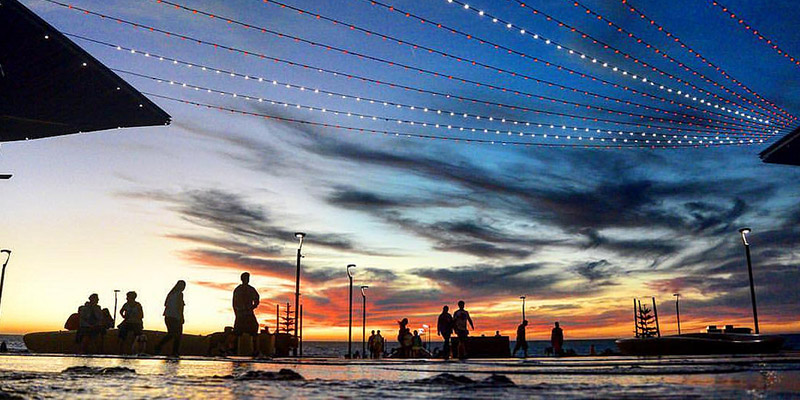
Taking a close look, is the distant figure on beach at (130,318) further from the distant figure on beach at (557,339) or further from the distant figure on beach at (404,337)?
the distant figure on beach at (557,339)

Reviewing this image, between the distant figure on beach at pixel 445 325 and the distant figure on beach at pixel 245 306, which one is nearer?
the distant figure on beach at pixel 245 306

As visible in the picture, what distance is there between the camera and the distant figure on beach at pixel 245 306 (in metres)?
12.9

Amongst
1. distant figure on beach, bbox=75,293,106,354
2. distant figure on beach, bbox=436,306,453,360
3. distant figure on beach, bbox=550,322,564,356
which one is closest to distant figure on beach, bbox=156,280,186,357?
distant figure on beach, bbox=75,293,106,354

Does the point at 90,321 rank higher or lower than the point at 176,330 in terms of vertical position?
higher

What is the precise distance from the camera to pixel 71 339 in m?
20.5

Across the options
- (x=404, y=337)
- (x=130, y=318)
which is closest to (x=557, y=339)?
(x=404, y=337)

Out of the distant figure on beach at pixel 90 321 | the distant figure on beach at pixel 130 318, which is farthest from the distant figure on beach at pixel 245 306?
the distant figure on beach at pixel 90 321

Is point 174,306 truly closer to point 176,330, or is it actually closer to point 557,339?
point 176,330

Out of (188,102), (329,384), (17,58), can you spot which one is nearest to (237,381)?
(329,384)

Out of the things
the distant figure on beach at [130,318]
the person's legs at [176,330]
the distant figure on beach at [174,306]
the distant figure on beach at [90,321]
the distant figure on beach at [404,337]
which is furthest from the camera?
the distant figure on beach at [404,337]

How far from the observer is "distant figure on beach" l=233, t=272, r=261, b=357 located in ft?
42.4

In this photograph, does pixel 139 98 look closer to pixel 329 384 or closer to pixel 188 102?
pixel 188 102

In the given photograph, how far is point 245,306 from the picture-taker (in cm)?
1300

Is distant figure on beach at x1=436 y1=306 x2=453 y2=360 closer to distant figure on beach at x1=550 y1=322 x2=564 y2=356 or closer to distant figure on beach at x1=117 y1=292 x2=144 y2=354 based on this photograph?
distant figure on beach at x1=117 y1=292 x2=144 y2=354
